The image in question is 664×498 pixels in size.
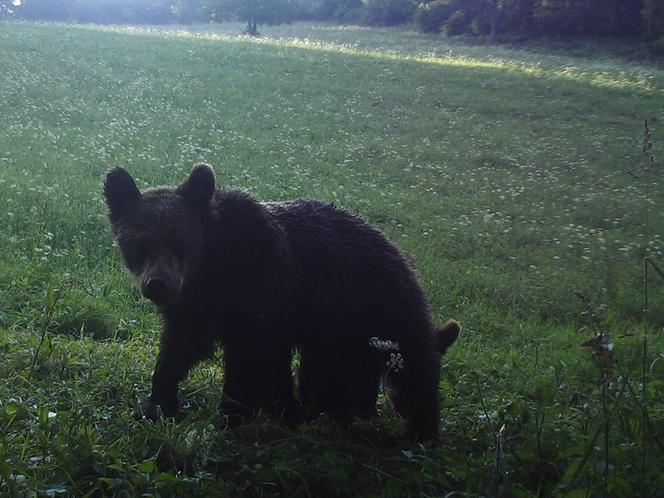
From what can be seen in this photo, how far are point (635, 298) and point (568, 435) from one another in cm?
499

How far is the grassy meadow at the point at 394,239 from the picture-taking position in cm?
353

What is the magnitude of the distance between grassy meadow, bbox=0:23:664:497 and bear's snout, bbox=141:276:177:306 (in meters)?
0.68

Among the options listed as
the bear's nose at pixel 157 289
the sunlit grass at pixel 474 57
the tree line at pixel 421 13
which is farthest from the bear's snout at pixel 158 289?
the tree line at pixel 421 13

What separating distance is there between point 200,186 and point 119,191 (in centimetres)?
50

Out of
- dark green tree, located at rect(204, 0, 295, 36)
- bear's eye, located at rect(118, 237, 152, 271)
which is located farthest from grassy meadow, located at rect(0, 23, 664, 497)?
dark green tree, located at rect(204, 0, 295, 36)

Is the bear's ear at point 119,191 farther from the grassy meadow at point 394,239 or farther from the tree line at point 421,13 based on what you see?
the tree line at point 421,13

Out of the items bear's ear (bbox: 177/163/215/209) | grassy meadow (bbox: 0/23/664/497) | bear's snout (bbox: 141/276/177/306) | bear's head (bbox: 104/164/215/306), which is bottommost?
grassy meadow (bbox: 0/23/664/497)

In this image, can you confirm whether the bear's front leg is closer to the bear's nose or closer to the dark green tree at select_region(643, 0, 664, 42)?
the bear's nose

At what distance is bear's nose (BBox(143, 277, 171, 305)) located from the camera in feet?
13.7

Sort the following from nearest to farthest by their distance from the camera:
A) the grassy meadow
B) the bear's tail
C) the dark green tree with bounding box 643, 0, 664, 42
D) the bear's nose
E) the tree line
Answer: the grassy meadow → the bear's nose → the bear's tail → the dark green tree with bounding box 643, 0, 664, 42 → the tree line

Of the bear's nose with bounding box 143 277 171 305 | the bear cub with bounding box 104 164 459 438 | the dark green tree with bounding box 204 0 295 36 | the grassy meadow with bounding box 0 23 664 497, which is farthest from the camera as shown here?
the dark green tree with bounding box 204 0 295 36

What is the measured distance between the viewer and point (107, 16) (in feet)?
201

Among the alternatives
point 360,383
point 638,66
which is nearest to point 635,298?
point 360,383

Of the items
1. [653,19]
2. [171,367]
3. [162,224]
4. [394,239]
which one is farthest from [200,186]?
[653,19]
